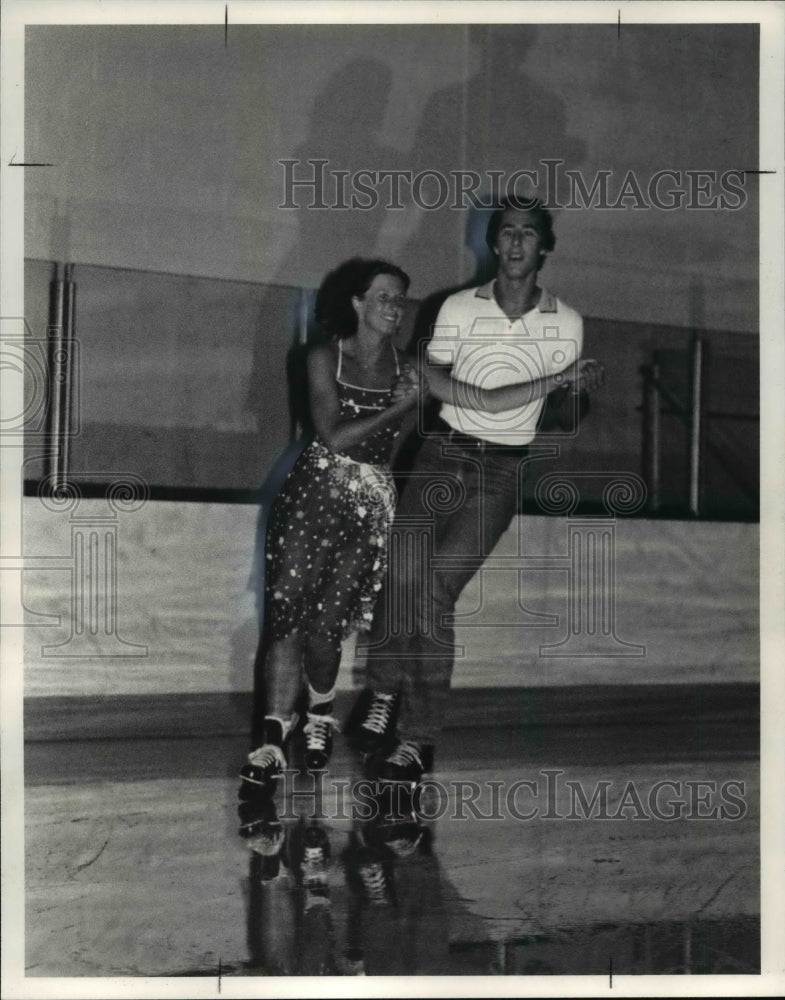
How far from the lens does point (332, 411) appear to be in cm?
432

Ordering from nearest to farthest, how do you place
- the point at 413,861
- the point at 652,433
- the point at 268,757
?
the point at 413,861 → the point at 268,757 → the point at 652,433

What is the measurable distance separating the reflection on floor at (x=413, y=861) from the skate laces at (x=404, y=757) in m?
0.07

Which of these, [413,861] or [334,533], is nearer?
[413,861]

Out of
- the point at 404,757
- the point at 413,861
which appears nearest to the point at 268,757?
the point at 404,757

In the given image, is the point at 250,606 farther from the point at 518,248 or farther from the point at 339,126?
the point at 339,126

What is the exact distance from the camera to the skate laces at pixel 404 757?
4.29 meters

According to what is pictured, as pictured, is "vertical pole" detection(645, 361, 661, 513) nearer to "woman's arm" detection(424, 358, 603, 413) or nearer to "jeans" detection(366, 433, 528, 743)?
"woman's arm" detection(424, 358, 603, 413)

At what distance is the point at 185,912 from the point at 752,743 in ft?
5.83

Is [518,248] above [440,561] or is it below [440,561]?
above

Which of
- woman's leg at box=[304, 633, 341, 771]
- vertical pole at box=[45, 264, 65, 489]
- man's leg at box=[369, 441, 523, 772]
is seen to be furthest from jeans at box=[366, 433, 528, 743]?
vertical pole at box=[45, 264, 65, 489]

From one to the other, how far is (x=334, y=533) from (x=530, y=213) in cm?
115

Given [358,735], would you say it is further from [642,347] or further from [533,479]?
[642,347]

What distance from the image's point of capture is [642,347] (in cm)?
439

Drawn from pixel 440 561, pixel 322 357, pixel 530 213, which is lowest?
pixel 440 561
